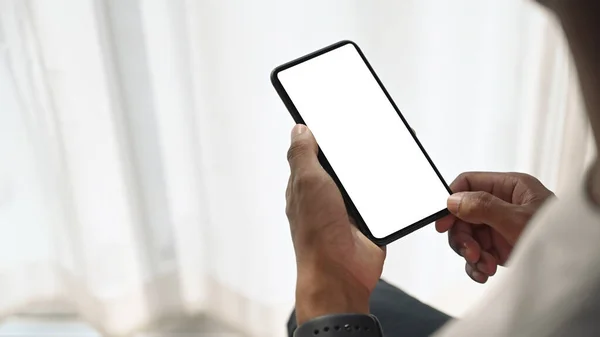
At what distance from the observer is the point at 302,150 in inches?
25.1

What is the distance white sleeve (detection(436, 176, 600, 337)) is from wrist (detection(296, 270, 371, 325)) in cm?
18

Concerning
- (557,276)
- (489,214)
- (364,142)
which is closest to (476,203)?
(489,214)

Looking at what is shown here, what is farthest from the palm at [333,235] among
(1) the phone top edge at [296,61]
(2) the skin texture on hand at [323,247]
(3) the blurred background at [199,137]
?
(3) the blurred background at [199,137]

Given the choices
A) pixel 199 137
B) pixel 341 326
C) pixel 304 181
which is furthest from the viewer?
pixel 199 137

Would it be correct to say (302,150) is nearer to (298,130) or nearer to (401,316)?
(298,130)

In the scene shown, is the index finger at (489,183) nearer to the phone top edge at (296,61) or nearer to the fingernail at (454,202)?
the fingernail at (454,202)

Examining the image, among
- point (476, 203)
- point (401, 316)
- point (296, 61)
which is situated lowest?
point (401, 316)

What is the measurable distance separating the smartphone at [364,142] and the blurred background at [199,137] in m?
0.13

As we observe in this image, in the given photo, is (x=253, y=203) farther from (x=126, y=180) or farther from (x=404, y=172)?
(x=404, y=172)

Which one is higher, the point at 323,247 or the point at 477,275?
the point at 323,247

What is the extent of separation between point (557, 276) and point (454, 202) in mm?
320

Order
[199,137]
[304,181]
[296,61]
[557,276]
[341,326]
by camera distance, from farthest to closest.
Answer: [199,137]
[296,61]
[304,181]
[341,326]
[557,276]

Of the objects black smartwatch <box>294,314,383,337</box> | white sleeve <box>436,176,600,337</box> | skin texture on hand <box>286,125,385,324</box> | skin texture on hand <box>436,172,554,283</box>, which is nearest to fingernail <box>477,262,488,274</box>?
skin texture on hand <box>436,172,554,283</box>

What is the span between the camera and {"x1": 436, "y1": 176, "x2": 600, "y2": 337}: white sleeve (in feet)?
1.15
